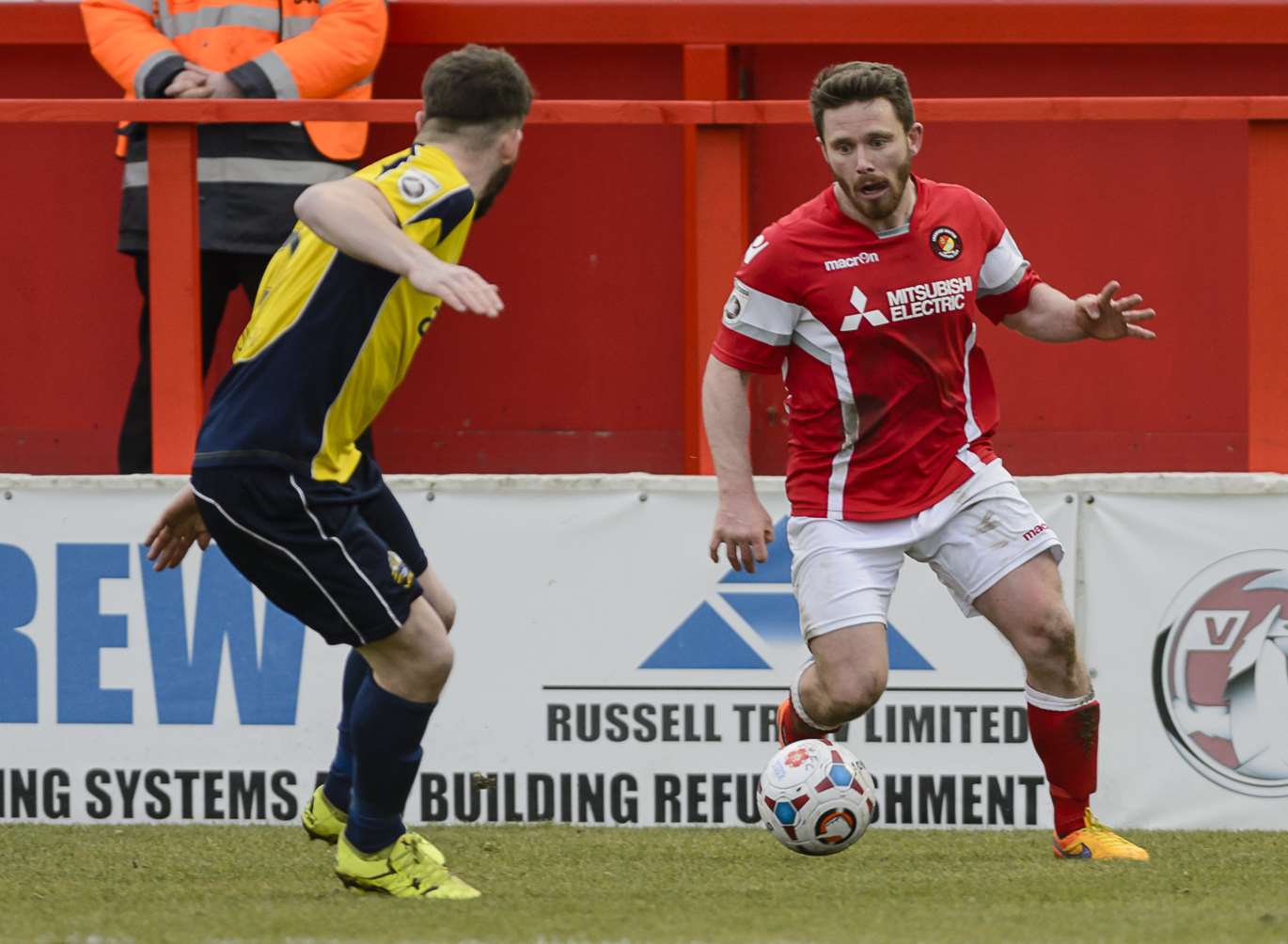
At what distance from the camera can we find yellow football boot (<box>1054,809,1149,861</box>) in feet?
18.4

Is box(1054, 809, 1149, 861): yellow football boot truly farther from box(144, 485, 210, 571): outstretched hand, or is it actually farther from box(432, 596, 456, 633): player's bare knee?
box(144, 485, 210, 571): outstretched hand

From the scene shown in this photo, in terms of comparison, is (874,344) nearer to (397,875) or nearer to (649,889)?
(649,889)

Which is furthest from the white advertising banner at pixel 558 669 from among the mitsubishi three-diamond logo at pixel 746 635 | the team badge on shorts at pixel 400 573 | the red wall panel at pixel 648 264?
the team badge on shorts at pixel 400 573

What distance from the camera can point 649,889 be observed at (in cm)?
518

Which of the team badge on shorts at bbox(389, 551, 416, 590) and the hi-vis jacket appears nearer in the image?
the team badge on shorts at bbox(389, 551, 416, 590)

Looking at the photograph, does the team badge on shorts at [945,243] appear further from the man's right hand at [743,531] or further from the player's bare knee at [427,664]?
the player's bare knee at [427,664]

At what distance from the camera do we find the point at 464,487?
674 centimetres

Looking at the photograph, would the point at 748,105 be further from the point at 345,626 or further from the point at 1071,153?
the point at 345,626

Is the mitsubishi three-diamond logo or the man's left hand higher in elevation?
the man's left hand

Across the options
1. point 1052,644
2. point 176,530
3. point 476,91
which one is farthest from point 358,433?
point 1052,644

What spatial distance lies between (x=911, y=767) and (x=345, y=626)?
7.74 feet

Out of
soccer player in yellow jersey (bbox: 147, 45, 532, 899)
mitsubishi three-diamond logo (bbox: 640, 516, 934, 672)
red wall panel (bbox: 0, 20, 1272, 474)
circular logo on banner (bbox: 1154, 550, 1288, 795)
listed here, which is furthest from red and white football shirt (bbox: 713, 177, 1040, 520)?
red wall panel (bbox: 0, 20, 1272, 474)

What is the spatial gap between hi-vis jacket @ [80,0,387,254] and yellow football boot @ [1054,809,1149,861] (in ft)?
10.5

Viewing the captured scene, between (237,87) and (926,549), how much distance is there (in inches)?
113
